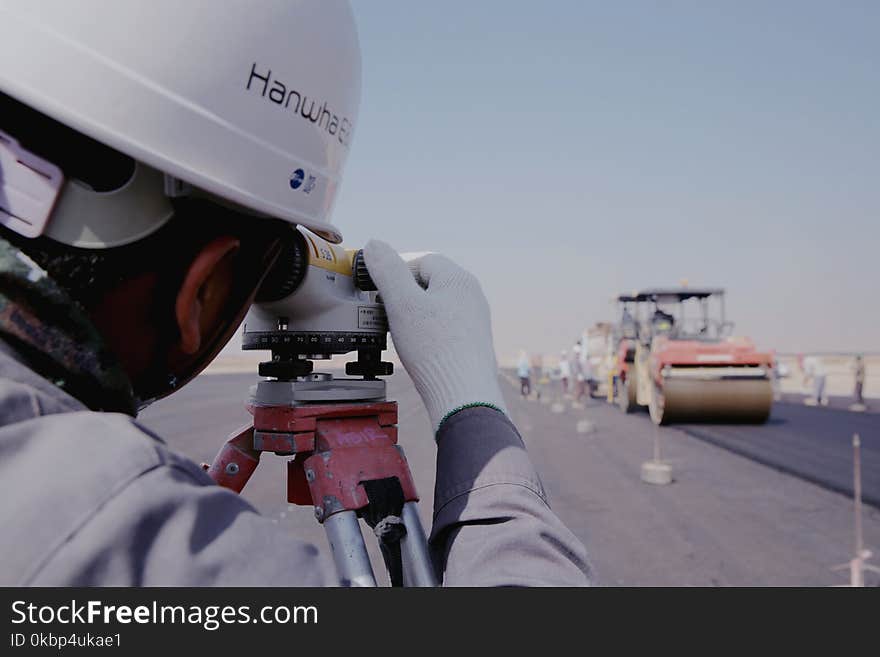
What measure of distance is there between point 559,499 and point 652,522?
3.74ft

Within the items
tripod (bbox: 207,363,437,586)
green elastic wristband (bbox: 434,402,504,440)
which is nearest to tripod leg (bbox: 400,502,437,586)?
tripod (bbox: 207,363,437,586)

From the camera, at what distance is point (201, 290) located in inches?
43.7

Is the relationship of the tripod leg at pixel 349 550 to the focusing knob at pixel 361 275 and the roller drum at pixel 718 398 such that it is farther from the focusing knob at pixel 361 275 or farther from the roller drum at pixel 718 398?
the roller drum at pixel 718 398

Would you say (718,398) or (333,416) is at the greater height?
(333,416)

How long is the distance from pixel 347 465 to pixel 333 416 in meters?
0.15

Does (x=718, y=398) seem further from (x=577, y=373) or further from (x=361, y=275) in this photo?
(x=361, y=275)

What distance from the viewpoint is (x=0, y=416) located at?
0.76 m

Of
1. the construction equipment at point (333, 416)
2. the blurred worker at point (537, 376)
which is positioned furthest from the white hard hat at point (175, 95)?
the blurred worker at point (537, 376)

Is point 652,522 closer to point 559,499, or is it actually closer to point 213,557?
point 559,499

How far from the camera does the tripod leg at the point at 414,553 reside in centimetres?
144

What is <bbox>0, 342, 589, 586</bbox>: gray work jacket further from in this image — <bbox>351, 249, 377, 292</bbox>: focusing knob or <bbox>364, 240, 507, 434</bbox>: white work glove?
<bbox>351, 249, 377, 292</bbox>: focusing knob

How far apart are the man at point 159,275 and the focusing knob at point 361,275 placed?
30 centimetres

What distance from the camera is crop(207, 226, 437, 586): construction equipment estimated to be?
1.50 metres

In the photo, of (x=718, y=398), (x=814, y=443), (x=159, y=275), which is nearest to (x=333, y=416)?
(x=159, y=275)
